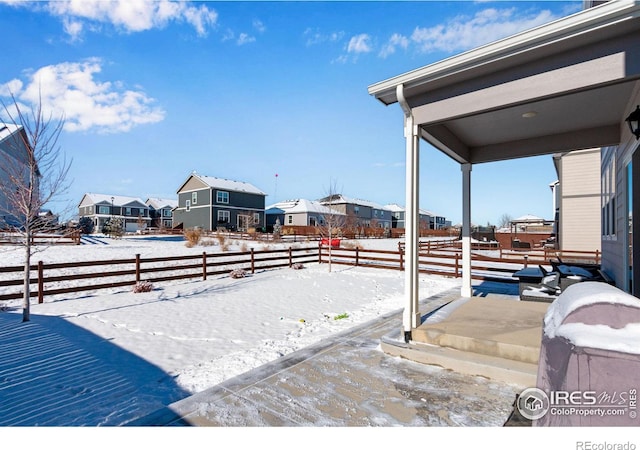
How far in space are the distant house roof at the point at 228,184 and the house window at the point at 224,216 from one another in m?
2.87

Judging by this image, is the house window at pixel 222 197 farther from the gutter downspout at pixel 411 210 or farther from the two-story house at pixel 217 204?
the gutter downspout at pixel 411 210

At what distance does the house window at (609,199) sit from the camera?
21.6 ft

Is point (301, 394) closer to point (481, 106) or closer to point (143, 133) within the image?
point (481, 106)

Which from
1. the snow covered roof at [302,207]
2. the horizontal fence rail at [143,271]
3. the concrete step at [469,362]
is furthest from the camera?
the snow covered roof at [302,207]

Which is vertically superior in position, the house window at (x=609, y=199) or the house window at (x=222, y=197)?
the house window at (x=222, y=197)

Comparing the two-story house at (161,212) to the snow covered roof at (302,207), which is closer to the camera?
the snow covered roof at (302,207)

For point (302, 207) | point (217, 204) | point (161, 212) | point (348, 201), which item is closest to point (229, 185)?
point (217, 204)

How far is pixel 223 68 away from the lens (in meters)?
10.3

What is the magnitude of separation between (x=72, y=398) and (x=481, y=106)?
5679mm

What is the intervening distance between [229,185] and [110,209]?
89.4 ft

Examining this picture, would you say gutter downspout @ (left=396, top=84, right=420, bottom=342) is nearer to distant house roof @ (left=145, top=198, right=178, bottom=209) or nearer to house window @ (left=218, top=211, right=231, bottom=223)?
house window @ (left=218, top=211, right=231, bottom=223)

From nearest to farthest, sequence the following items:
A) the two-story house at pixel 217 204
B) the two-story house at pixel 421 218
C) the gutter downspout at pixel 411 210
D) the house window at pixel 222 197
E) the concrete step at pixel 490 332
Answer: the concrete step at pixel 490 332 < the gutter downspout at pixel 411 210 < the two-story house at pixel 217 204 < the house window at pixel 222 197 < the two-story house at pixel 421 218
